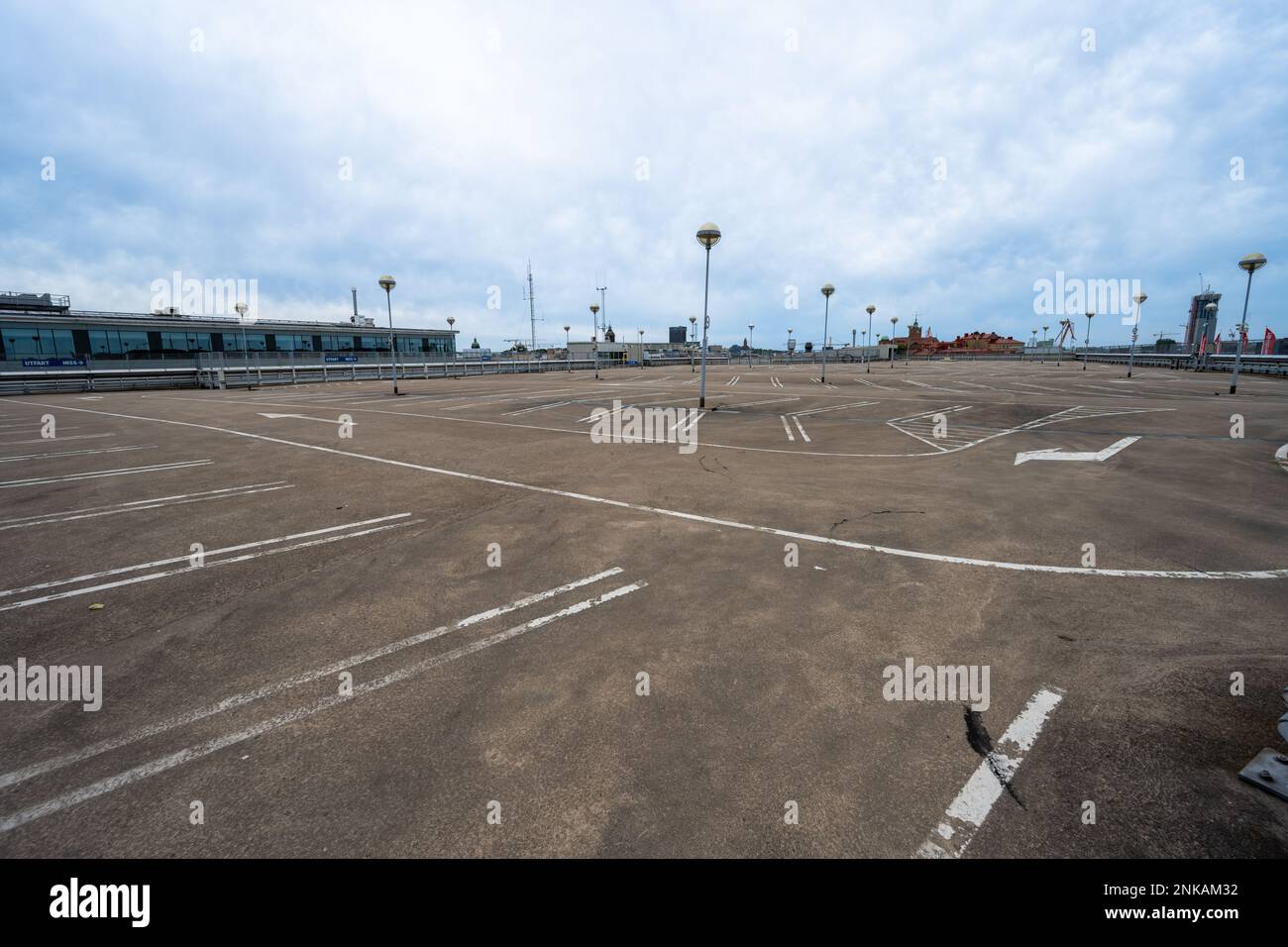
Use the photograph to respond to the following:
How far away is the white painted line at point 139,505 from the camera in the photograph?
304 inches

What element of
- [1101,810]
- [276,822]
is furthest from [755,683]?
[276,822]

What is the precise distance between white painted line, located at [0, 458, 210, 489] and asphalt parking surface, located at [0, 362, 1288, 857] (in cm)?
16

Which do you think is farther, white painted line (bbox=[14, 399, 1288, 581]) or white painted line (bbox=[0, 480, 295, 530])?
white painted line (bbox=[0, 480, 295, 530])

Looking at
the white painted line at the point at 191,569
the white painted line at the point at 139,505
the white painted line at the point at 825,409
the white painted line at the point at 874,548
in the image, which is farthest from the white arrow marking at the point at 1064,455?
the white painted line at the point at 139,505

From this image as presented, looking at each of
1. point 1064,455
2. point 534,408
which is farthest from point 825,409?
point 534,408

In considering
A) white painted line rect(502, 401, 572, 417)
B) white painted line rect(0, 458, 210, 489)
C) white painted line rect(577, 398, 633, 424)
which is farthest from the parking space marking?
white painted line rect(577, 398, 633, 424)

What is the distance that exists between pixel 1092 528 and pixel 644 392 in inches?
961

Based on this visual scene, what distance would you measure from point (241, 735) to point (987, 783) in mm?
4548

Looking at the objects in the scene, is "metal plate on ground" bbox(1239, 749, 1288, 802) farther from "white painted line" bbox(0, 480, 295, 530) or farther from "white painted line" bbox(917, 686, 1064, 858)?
"white painted line" bbox(0, 480, 295, 530)

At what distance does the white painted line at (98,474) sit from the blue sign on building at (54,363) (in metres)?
50.3

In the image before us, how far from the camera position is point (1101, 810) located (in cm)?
284

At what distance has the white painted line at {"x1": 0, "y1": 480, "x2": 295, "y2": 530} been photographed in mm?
7727

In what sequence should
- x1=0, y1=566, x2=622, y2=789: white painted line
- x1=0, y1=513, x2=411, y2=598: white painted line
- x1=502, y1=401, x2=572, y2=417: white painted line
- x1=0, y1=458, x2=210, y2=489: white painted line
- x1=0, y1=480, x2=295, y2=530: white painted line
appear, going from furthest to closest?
x1=502, y1=401, x2=572, y2=417: white painted line < x1=0, y1=458, x2=210, y2=489: white painted line < x1=0, y1=480, x2=295, y2=530: white painted line < x1=0, y1=513, x2=411, y2=598: white painted line < x1=0, y1=566, x2=622, y2=789: white painted line

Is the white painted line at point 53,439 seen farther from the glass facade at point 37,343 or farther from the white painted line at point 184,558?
the glass facade at point 37,343
